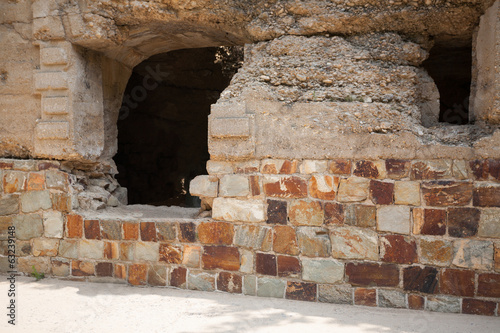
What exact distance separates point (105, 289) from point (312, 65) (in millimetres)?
2233

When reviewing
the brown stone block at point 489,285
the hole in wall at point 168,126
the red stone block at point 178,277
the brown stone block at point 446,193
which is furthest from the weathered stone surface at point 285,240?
the hole in wall at point 168,126

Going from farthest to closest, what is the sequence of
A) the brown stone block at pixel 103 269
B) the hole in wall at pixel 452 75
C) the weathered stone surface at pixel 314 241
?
the hole in wall at pixel 452 75, the brown stone block at pixel 103 269, the weathered stone surface at pixel 314 241

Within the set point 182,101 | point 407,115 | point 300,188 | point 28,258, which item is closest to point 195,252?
point 300,188

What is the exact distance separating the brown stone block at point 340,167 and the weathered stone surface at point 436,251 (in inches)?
25.2

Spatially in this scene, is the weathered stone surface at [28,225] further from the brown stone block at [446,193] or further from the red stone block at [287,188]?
the brown stone block at [446,193]

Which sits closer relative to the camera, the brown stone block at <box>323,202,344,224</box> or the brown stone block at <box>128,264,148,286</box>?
the brown stone block at <box>323,202,344,224</box>

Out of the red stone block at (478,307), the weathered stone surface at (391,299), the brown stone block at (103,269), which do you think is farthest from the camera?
the brown stone block at (103,269)

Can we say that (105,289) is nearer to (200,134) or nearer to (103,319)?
(103,319)

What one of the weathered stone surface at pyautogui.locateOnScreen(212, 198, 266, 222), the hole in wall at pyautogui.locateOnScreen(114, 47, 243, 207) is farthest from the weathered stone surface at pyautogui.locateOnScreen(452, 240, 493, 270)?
the hole in wall at pyautogui.locateOnScreen(114, 47, 243, 207)

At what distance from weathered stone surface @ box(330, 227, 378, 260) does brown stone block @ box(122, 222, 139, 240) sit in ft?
4.68

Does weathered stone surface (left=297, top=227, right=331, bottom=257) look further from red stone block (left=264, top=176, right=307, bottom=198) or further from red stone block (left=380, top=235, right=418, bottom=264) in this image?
red stone block (left=380, top=235, right=418, bottom=264)

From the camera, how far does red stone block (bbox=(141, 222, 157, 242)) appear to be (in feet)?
9.32

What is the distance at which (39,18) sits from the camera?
3.01m

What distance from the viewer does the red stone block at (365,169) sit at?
2521 millimetres
